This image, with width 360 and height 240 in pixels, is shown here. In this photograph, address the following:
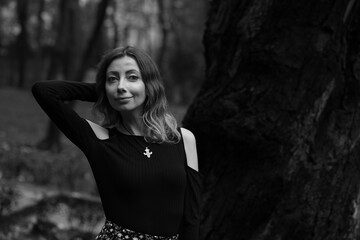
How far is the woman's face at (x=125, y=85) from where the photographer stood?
250cm

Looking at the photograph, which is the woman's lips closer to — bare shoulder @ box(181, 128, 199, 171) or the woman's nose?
the woman's nose

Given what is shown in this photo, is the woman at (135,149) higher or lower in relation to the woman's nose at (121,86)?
lower

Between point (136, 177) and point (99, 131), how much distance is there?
1.08ft

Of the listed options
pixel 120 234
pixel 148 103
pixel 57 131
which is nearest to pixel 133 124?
pixel 148 103

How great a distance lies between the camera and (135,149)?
100 inches

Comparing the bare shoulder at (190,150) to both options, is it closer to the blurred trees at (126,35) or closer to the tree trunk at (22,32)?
the blurred trees at (126,35)

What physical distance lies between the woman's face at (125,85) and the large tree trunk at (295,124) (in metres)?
0.79

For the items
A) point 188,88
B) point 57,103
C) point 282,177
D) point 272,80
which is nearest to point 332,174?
point 282,177

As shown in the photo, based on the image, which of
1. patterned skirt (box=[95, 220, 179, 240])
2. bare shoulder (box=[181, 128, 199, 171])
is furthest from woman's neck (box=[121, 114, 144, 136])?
patterned skirt (box=[95, 220, 179, 240])

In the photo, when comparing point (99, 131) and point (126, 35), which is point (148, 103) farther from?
point (126, 35)

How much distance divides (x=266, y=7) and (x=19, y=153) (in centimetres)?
608

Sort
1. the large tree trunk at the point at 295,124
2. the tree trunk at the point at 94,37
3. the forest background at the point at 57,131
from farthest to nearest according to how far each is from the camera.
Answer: the tree trunk at the point at 94,37 → the forest background at the point at 57,131 → the large tree trunk at the point at 295,124

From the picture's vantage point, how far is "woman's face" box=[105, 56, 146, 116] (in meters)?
2.50

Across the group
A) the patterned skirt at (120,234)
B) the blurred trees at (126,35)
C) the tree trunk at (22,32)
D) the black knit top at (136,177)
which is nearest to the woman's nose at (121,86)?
the black knit top at (136,177)
